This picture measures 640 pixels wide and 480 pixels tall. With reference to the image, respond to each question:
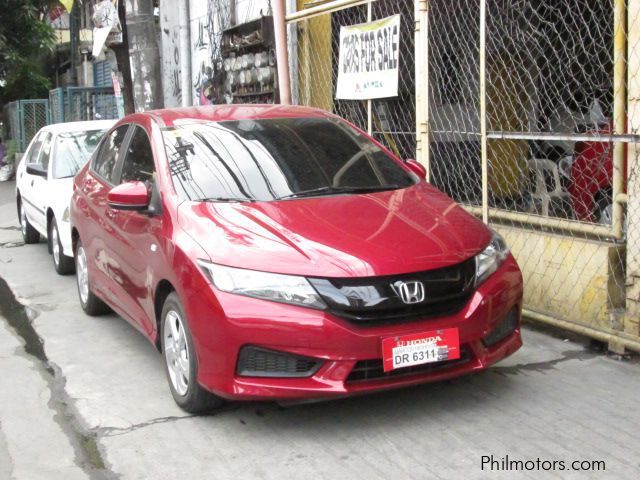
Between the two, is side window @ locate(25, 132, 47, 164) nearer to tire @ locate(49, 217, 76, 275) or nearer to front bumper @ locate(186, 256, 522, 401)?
tire @ locate(49, 217, 76, 275)

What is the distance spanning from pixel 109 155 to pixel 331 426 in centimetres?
315

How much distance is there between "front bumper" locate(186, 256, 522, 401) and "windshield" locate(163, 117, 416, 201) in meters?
0.99

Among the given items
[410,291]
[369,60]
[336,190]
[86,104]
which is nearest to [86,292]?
[336,190]

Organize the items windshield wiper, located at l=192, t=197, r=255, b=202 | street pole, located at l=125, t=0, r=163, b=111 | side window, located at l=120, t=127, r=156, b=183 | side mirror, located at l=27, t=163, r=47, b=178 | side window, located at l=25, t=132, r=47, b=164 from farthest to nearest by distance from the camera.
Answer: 1. street pole, located at l=125, t=0, r=163, b=111
2. side window, located at l=25, t=132, r=47, b=164
3. side mirror, located at l=27, t=163, r=47, b=178
4. side window, located at l=120, t=127, r=156, b=183
5. windshield wiper, located at l=192, t=197, r=255, b=202

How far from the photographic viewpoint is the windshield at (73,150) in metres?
8.87

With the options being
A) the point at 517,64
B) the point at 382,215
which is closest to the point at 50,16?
the point at 517,64

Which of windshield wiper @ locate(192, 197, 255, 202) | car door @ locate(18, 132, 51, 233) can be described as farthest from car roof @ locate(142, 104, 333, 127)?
car door @ locate(18, 132, 51, 233)

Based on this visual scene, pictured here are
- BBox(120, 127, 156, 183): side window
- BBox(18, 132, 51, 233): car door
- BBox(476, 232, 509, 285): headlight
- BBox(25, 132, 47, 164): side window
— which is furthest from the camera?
BBox(25, 132, 47, 164): side window

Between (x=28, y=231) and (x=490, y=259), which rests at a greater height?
(x=490, y=259)

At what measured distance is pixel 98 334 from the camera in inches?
253

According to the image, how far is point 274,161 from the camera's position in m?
5.19

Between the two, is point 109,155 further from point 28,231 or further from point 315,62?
point 28,231

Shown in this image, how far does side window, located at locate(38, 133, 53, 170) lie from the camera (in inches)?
367

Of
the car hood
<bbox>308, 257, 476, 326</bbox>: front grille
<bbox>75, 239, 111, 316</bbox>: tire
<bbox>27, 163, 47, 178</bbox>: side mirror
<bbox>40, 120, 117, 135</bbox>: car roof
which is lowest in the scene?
<bbox>75, 239, 111, 316</bbox>: tire
